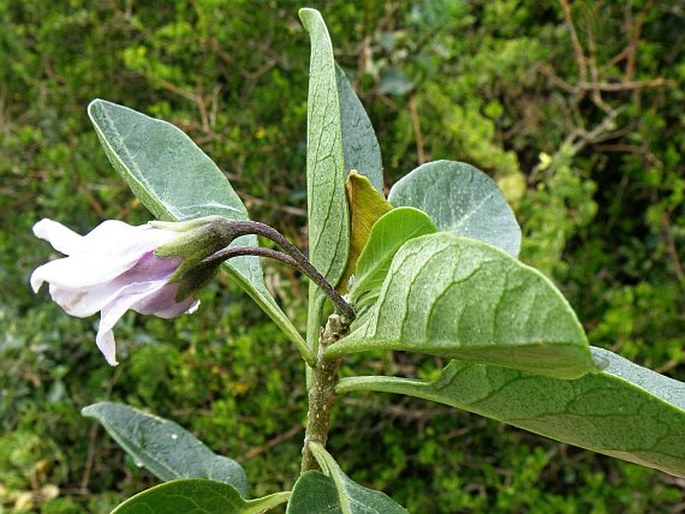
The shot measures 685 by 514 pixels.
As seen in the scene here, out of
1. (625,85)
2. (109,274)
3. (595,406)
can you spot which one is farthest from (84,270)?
(625,85)

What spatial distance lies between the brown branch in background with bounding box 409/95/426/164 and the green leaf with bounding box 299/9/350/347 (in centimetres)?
87

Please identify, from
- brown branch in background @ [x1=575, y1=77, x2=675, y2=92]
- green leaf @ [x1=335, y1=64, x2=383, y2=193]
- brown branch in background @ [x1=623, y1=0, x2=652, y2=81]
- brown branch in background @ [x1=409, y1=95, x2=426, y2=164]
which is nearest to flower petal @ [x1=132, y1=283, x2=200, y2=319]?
green leaf @ [x1=335, y1=64, x2=383, y2=193]

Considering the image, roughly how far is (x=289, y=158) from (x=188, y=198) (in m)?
0.91

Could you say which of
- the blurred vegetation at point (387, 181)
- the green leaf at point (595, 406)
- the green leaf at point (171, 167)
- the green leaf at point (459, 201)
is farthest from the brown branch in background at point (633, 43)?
the green leaf at point (595, 406)

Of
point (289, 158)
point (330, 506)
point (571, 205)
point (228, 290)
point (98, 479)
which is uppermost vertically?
point (330, 506)

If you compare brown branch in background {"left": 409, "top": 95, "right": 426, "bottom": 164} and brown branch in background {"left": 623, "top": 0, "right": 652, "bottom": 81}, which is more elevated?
brown branch in background {"left": 623, "top": 0, "right": 652, "bottom": 81}

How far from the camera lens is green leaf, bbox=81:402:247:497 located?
2.57 feet

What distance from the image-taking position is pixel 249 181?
158cm

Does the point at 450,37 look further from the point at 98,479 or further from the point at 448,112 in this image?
the point at 98,479

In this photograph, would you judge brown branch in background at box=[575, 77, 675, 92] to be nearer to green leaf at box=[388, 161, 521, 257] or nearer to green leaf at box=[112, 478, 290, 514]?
green leaf at box=[388, 161, 521, 257]

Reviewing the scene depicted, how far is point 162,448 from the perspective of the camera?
0.80 m

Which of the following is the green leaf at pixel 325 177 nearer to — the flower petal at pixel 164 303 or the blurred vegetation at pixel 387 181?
the flower petal at pixel 164 303

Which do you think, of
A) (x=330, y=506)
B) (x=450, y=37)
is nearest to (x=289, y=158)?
(x=450, y=37)

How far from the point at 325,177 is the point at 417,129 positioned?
95 cm
